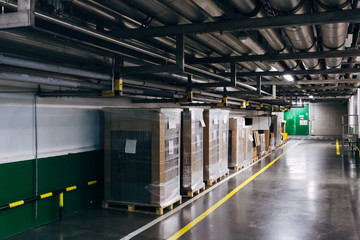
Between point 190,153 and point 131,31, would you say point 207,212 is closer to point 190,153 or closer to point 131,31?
point 190,153

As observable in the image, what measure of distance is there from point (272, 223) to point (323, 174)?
586 centimetres

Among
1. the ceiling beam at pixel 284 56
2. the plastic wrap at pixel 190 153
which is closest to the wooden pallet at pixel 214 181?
the plastic wrap at pixel 190 153

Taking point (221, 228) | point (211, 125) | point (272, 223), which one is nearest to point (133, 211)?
point (221, 228)

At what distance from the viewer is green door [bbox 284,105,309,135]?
34031mm

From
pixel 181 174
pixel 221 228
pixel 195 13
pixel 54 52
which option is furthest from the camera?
pixel 181 174

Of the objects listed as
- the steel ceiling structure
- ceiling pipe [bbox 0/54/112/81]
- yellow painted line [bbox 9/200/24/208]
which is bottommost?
yellow painted line [bbox 9/200/24/208]

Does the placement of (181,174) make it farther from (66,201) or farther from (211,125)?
(66,201)

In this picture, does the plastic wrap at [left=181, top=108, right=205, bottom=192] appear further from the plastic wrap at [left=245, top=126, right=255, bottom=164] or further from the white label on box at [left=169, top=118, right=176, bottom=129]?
the plastic wrap at [left=245, top=126, right=255, bottom=164]

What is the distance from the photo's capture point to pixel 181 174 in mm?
7902

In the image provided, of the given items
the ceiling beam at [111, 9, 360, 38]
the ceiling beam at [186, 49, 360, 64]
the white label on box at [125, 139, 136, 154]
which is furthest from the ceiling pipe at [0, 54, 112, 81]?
the ceiling beam at [186, 49, 360, 64]

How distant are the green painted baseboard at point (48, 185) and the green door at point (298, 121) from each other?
29.8 metres

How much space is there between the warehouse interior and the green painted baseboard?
0.07ft

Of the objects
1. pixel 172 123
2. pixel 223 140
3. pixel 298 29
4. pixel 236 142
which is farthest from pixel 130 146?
pixel 236 142

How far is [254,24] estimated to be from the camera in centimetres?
427
